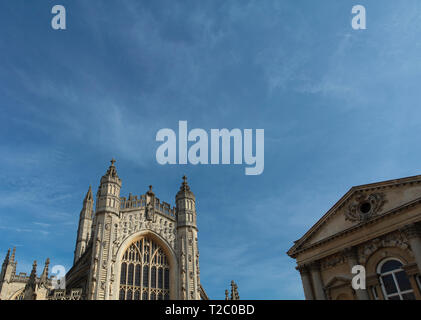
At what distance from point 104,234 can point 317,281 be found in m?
19.0

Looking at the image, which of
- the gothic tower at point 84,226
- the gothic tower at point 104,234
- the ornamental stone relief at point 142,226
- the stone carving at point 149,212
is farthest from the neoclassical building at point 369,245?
the gothic tower at point 84,226

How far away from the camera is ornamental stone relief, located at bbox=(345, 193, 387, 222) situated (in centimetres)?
2145

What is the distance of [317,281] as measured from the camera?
954 inches

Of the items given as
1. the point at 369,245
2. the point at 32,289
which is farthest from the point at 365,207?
the point at 32,289

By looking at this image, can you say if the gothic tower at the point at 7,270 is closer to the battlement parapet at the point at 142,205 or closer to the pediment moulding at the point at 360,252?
the battlement parapet at the point at 142,205

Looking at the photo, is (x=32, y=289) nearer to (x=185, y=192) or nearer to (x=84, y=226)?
(x=185, y=192)

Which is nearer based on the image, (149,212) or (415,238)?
(415,238)

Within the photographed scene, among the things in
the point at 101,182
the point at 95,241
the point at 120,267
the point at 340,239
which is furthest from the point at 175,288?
the point at 340,239

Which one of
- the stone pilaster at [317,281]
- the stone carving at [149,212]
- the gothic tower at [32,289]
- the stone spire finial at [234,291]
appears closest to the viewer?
the stone pilaster at [317,281]

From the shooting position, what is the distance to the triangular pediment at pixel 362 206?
20141mm

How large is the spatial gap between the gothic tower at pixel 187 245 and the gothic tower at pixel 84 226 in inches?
924
